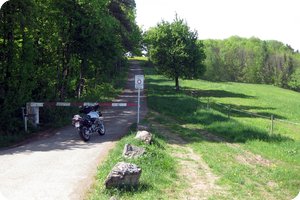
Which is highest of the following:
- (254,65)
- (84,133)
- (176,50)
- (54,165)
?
(176,50)

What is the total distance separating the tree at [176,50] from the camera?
49469 millimetres

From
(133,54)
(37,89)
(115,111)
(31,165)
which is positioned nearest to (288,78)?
(133,54)

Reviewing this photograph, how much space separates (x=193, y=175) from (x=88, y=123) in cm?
673

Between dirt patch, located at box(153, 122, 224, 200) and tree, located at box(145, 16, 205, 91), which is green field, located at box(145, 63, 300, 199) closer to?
dirt patch, located at box(153, 122, 224, 200)

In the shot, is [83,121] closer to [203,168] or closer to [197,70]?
[203,168]

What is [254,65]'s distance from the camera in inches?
3602

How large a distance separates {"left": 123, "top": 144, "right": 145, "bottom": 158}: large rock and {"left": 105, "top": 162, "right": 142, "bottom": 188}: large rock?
8.35 feet

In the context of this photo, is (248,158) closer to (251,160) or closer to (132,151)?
(251,160)

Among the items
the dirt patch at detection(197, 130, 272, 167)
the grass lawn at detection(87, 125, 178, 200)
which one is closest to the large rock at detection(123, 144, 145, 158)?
the grass lawn at detection(87, 125, 178, 200)

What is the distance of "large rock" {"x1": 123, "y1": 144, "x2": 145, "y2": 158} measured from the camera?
43.7ft

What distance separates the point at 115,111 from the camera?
2900cm

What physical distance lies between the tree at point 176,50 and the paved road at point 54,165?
29.0 metres

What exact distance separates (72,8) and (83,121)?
9.63 m

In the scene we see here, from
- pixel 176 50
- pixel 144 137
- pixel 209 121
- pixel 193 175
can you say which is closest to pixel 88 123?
pixel 144 137
